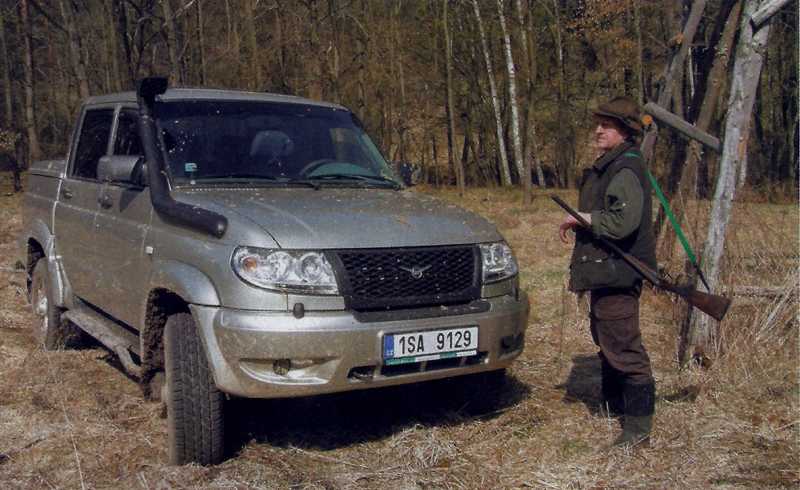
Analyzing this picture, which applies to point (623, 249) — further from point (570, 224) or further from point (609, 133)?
point (609, 133)

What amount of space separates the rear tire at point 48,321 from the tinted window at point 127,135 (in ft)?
4.50

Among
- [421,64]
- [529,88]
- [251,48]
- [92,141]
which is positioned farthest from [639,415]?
[421,64]

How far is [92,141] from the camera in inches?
226

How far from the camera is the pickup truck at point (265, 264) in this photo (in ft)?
12.0

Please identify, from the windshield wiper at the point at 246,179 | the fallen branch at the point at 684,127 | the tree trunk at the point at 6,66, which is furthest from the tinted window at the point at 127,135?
the tree trunk at the point at 6,66

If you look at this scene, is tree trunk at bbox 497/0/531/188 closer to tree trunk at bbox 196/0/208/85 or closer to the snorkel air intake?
tree trunk at bbox 196/0/208/85

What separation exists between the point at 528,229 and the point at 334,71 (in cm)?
917

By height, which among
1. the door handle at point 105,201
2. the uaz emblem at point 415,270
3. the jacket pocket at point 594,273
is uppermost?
the door handle at point 105,201

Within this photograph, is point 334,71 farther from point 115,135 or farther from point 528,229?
point 115,135

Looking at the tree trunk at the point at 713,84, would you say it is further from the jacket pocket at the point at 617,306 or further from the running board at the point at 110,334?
the running board at the point at 110,334

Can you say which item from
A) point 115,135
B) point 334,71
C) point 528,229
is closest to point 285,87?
point 334,71

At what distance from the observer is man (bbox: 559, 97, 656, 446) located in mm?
4117

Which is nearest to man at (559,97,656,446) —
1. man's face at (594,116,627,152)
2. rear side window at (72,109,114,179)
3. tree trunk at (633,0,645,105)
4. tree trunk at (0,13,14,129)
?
man's face at (594,116,627,152)

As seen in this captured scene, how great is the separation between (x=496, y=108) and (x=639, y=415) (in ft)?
80.4
